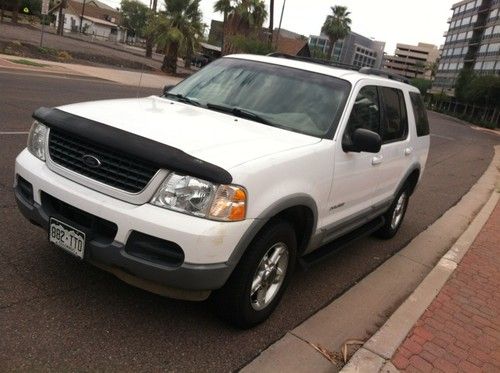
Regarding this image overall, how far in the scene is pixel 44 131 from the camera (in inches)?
146

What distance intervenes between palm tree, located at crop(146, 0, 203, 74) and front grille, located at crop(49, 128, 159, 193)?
29719 mm

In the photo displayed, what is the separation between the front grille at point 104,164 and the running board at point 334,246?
160 centimetres

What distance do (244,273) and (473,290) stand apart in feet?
10.0

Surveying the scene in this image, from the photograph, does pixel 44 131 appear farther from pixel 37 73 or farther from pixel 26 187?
pixel 37 73

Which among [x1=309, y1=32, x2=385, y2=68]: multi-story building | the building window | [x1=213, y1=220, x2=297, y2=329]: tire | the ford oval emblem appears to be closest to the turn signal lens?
[x1=213, y1=220, x2=297, y2=329]: tire

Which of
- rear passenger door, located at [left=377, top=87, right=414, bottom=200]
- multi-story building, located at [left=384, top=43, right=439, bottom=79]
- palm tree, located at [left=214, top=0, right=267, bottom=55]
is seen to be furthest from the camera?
multi-story building, located at [left=384, top=43, right=439, bottom=79]

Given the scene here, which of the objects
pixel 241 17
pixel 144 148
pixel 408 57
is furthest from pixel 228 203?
pixel 408 57

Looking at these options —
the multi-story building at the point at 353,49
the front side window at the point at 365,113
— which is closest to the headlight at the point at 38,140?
the front side window at the point at 365,113

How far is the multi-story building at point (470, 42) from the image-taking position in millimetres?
85562

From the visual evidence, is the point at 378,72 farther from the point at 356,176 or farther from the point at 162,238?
the point at 162,238

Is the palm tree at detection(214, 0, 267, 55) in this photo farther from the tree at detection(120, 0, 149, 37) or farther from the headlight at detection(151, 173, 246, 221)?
the tree at detection(120, 0, 149, 37)

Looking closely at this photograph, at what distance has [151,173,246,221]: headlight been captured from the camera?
3.08m

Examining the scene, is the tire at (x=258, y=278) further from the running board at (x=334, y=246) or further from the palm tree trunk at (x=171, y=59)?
the palm tree trunk at (x=171, y=59)

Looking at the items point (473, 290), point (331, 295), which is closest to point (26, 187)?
point (331, 295)
